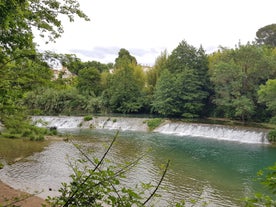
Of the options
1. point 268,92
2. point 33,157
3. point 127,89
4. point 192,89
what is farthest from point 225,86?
point 33,157

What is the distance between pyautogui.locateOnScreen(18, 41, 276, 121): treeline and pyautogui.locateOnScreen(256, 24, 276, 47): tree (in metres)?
15.2

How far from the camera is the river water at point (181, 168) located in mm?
7516

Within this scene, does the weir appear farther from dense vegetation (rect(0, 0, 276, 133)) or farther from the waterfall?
dense vegetation (rect(0, 0, 276, 133))

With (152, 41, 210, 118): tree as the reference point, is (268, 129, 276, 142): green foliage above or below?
below

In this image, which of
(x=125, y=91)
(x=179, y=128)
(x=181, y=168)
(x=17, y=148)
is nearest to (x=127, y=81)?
(x=125, y=91)

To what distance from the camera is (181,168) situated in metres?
10.1

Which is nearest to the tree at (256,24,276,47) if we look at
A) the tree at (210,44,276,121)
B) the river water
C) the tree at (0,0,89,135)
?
the tree at (210,44,276,121)

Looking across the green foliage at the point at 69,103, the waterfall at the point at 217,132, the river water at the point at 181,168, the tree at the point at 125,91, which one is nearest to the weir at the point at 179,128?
the waterfall at the point at 217,132

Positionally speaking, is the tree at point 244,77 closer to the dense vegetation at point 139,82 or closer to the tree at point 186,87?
the dense vegetation at point 139,82

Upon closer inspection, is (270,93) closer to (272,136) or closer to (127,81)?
(272,136)

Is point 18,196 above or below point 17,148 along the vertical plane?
below

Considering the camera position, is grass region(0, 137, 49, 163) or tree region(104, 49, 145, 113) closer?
grass region(0, 137, 49, 163)

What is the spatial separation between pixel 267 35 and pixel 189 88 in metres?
21.4

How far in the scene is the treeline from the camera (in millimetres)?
21078
